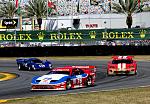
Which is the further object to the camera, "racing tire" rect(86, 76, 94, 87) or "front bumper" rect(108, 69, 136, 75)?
"front bumper" rect(108, 69, 136, 75)

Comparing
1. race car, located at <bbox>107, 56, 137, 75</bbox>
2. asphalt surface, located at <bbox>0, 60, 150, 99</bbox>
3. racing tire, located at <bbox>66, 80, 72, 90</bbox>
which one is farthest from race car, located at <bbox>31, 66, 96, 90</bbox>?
race car, located at <bbox>107, 56, 137, 75</bbox>

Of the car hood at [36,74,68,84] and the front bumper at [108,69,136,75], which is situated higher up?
the car hood at [36,74,68,84]

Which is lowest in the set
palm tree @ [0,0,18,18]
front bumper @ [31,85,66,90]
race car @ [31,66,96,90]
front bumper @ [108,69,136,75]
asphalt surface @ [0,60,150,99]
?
asphalt surface @ [0,60,150,99]

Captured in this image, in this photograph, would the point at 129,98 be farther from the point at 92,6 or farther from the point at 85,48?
the point at 92,6

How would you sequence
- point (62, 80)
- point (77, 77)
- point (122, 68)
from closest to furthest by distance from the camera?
point (62, 80)
point (77, 77)
point (122, 68)

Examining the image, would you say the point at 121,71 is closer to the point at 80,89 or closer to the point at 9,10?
the point at 80,89

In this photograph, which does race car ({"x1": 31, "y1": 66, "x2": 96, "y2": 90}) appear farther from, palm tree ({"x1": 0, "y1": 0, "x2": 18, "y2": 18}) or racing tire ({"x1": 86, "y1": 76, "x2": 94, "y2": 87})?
palm tree ({"x1": 0, "y1": 0, "x2": 18, "y2": 18})

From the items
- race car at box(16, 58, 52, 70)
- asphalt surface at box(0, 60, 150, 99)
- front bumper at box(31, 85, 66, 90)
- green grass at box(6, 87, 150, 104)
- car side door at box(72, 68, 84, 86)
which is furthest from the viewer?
race car at box(16, 58, 52, 70)

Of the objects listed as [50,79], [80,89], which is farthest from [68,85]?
[50,79]

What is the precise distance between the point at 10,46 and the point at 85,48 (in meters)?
8.94

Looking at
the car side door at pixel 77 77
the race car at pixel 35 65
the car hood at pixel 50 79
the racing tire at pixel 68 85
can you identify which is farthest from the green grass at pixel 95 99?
the race car at pixel 35 65

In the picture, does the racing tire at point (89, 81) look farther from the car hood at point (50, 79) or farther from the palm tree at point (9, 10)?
the palm tree at point (9, 10)

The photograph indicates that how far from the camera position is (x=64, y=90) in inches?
824

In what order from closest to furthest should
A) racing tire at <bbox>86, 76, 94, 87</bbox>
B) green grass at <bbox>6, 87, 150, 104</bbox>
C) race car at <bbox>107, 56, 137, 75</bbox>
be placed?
green grass at <bbox>6, 87, 150, 104</bbox> → racing tire at <bbox>86, 76, 94, 87</bbox> → race car at <bbox>107, 56, 137, 75</bbox>
